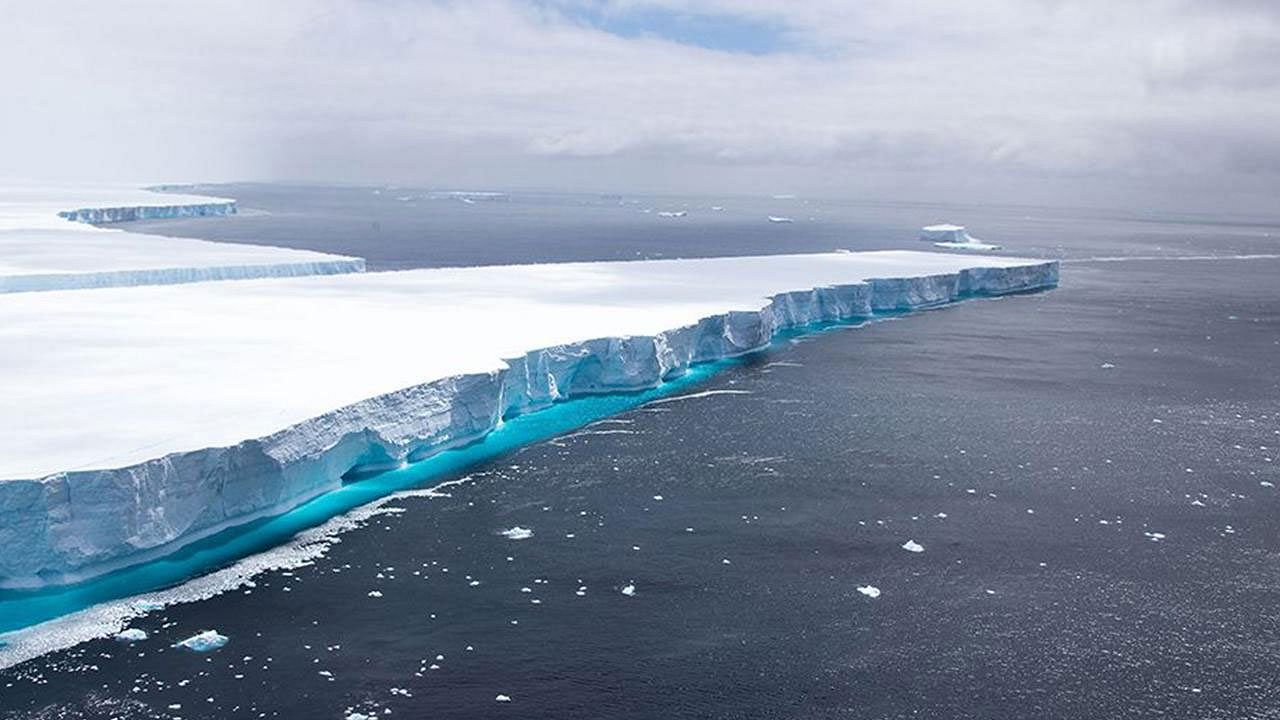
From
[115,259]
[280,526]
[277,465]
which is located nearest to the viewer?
[277,465]

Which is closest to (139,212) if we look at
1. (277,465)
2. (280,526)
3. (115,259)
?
(115,259)

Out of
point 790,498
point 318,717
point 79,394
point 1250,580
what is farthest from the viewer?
point 790,498

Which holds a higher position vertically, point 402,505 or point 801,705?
point 402,505

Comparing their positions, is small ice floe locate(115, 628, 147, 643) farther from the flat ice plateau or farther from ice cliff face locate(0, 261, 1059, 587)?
the flat ice plateau

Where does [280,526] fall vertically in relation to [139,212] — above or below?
below

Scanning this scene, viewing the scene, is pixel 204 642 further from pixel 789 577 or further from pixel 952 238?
pixel 952 238

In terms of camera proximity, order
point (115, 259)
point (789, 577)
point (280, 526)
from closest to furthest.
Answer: point (789, 577), point (280, 526), point (115, 259)

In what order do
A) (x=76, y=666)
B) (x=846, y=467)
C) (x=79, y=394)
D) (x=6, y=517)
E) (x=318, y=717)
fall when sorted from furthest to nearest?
(x=846, y=467) → (x=79, y=394) → (x=6, y=517) → (x=76, y=666) → (x=318, y=717)

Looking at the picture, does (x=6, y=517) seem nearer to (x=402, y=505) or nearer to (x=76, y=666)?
(x=76, y=666)

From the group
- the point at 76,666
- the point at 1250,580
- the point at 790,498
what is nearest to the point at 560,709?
the point at 76,666
